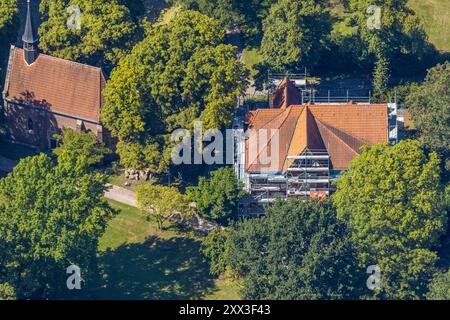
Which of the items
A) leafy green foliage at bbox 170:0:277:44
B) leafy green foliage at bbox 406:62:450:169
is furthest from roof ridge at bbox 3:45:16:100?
leafy green foliage at bbox 406:62:450:169

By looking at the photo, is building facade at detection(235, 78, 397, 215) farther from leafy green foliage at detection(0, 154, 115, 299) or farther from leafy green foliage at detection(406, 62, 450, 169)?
leafy green foliage at detection(0, 154, 115, 299)

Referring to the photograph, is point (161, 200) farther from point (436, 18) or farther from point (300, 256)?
point (436, 18)

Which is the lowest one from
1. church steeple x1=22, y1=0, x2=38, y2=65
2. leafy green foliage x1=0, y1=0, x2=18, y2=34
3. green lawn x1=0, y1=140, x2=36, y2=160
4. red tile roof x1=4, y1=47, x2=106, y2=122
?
green lawn x1=0, y1=140, x2=36, y2=160

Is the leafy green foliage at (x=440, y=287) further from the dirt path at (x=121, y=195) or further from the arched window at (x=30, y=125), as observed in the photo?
the arched window at (x=30, y=125)

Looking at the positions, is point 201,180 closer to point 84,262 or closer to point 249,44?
point 84,262

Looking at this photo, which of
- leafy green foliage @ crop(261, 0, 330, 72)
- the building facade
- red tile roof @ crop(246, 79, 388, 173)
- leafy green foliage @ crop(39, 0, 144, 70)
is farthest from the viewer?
leafy green foliage @ crop(39, 0, 144, 70)

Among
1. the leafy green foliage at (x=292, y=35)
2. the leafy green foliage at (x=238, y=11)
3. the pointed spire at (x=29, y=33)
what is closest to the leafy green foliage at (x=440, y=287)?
the leafy green foliage at (x=292, y=35)
